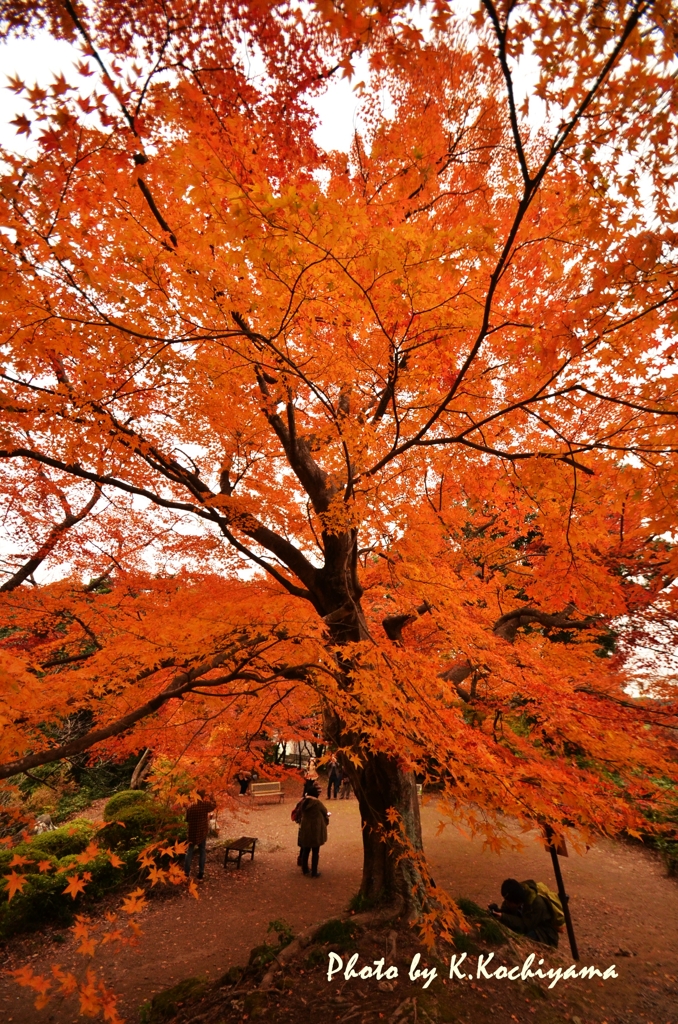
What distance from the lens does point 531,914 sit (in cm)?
563

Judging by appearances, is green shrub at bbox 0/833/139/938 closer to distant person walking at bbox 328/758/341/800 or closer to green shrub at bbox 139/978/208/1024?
green shrub at bbox 139/978/208/1024

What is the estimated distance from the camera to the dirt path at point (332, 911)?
5199mm

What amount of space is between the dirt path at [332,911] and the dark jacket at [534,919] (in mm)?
424

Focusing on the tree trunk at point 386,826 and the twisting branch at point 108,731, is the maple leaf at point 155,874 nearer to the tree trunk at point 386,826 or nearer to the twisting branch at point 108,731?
the tree trunk at point 386,826

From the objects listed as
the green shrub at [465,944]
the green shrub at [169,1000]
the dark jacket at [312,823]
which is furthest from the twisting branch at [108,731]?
the dark jacket at [312,823]

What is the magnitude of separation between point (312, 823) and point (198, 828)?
202 cm

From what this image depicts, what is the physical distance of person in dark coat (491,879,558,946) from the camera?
5.59 m

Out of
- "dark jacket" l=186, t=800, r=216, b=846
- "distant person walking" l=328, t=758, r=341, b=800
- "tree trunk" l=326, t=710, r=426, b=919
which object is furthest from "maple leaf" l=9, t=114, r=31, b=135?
"distant person walking" l=328, t=758, r=341, b=800

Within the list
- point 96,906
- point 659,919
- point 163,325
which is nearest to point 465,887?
point 659,919

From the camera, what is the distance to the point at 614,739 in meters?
Result: 5.21

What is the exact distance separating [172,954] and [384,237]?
28.0 ft

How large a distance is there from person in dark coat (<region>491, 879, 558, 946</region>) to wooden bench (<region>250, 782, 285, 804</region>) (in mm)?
10386

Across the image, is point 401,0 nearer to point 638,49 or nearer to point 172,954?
point 638,49

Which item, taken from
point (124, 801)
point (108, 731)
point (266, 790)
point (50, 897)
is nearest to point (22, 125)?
point (108, 731)
